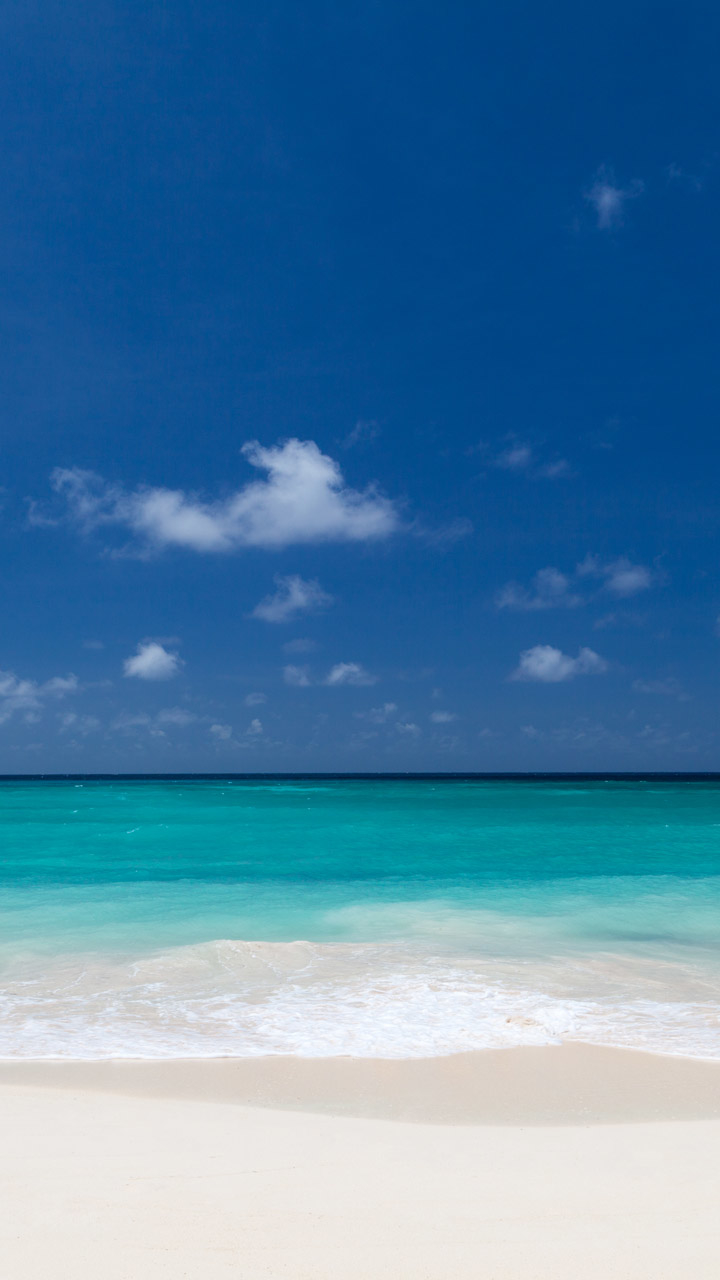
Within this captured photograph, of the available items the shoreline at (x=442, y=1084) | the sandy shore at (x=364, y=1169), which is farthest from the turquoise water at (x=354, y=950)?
the sandy shore at (x=364, y=1169)

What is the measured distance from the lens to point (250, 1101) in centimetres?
502

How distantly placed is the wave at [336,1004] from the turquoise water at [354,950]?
0.03 meters

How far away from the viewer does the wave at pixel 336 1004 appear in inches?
240

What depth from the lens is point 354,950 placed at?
9.55 metres

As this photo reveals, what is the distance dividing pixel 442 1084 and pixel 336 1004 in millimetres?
2042

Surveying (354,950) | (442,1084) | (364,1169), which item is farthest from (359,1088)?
(354,950)

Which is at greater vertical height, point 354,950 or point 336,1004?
point 336,1004

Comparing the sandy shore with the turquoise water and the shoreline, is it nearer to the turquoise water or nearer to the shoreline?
Answer: the shoreline

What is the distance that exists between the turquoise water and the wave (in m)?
0.03

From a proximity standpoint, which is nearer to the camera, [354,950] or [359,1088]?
[359,1088]

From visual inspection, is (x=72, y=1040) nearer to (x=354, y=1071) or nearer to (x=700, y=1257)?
(x=354, y=1071)

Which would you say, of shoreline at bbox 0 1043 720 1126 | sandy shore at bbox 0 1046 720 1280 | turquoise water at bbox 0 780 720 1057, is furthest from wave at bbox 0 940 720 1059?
sandy shore at bbox 0 1046 720 1280

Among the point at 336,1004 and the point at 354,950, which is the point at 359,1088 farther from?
the point at 354,950

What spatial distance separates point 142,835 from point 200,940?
1886 centimetres
